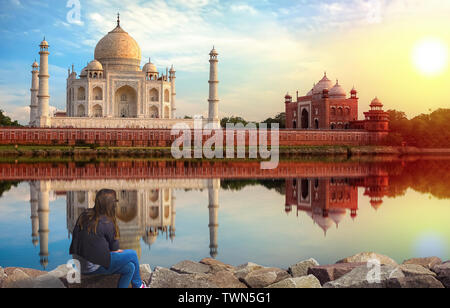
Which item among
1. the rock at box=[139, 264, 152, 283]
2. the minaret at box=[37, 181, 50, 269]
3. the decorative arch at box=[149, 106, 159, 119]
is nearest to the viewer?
the rock at box=[139, 264, 152, 283]

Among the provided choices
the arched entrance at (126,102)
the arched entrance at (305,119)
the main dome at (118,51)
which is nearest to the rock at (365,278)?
the arched entrance at (126,102)

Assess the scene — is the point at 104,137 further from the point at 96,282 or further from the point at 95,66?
the point at 96,282

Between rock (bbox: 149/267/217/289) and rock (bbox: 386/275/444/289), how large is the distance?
135cm

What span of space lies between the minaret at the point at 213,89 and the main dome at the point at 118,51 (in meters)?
7.06

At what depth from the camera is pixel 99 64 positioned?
35.6 meters

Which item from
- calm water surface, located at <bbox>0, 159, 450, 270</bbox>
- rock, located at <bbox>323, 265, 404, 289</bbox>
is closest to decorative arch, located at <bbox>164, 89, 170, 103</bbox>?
calm water surface, located at <bbox>0, 159, 450, 270</bbox>

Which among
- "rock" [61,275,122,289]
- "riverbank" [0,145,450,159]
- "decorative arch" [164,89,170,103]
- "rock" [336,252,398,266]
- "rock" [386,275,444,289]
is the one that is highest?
"decorative arch" [164,89,170,103]

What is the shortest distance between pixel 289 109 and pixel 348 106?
217 inches

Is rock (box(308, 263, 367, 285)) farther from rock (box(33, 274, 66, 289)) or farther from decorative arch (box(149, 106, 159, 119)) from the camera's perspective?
decorative arch (box(149, 106, 159, 119))

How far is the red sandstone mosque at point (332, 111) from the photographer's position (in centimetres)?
3841

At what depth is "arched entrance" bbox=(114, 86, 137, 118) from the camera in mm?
36375

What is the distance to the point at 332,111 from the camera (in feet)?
133

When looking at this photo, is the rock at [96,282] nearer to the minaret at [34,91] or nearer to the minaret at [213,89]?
the minaret at [213,89]
